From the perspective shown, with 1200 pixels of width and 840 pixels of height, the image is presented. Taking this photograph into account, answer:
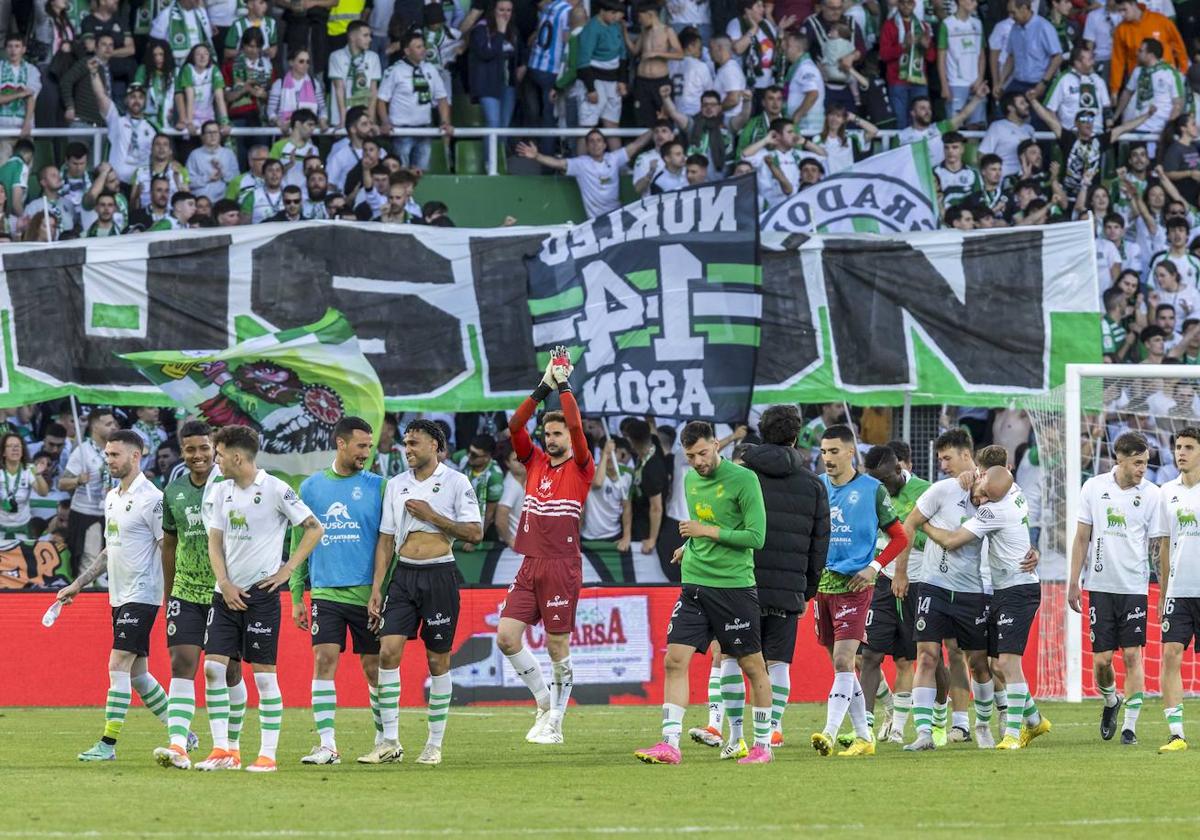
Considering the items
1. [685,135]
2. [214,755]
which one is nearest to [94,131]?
[685,135]

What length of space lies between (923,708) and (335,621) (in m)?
4.32

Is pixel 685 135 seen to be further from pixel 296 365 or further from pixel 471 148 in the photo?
pixel 296 365

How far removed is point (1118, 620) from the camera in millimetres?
14758

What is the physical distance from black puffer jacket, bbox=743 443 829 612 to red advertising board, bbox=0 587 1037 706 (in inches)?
257

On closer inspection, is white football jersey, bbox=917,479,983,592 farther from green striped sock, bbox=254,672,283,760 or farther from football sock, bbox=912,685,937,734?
green striped sock, bbox=254,672,283,760

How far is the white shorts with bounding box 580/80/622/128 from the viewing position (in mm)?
25469

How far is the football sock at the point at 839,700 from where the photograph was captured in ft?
44.2

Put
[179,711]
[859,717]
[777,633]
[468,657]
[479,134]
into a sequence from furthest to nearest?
[479,134], [468,657], [859,717], [777,633], [179,711]

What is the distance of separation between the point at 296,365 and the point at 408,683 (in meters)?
3.37

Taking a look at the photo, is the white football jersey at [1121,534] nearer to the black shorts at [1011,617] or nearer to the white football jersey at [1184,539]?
the white football jersey at [1184,539]

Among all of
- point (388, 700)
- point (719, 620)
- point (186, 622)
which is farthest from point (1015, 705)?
point (186, 622)

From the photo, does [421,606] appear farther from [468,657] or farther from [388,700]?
[468,657]

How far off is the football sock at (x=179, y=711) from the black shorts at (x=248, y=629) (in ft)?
1.15

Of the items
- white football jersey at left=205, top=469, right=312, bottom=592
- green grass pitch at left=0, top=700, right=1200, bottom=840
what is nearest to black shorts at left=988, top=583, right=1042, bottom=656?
green grass pitch at left=0, top=700, right=1200, bottom=840
